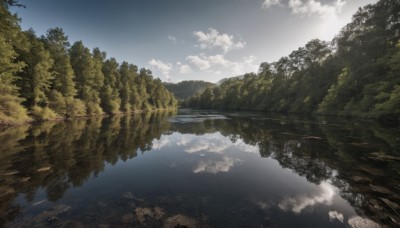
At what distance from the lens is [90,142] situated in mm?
18141

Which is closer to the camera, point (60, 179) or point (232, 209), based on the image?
point (232, 209)

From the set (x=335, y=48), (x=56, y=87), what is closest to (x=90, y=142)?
(x=56, y=87)

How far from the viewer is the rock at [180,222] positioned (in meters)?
5.96

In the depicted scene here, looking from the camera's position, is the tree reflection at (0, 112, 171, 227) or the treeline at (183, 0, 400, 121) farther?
the treeline at (183, 0, 400, 121)

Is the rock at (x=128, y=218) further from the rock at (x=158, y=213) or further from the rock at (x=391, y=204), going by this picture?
the rock at (x=391, y=204)

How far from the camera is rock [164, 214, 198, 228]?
596cm

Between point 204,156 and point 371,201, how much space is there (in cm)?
927

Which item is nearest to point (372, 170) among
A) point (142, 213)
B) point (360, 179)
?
point (360, 179)

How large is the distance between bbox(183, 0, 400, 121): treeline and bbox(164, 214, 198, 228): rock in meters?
32.4

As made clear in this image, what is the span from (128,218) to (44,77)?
124 feet

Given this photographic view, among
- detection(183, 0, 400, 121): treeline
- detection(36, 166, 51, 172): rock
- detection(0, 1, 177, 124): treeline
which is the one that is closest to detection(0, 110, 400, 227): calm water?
detection(36, 166, 51, 172): rock

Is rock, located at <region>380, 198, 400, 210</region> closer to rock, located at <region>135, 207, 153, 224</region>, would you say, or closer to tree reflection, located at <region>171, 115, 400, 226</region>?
tree reflection, located at <region>171, 115, 400, 226</region>

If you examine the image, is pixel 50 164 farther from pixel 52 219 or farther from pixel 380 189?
pixel 380 189

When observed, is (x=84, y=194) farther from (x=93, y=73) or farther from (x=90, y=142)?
(x=93, y=73)
